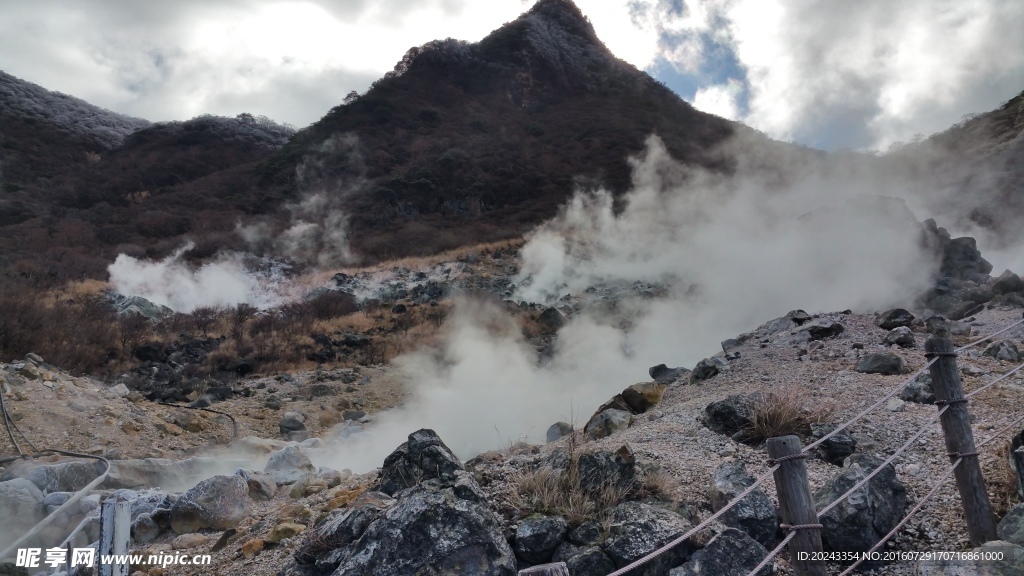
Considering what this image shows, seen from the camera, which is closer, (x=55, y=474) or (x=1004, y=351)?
(x=55, y=474)

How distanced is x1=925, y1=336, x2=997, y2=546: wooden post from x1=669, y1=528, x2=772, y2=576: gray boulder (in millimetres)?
995

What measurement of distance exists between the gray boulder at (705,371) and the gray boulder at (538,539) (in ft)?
16.4

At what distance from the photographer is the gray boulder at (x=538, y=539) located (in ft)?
10.3

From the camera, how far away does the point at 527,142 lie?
37.3 metres

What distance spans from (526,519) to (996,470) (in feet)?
8.75

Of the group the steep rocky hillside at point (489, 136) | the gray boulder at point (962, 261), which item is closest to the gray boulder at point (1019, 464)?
the gray boulder at point (962, 261)

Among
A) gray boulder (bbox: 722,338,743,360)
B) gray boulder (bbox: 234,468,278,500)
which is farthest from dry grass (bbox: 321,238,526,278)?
gray boulder (bbox: 234,468,278,500)

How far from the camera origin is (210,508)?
187 inches

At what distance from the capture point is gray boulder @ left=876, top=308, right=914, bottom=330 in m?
7.98

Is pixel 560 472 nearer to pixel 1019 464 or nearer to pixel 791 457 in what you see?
pixel 791 457

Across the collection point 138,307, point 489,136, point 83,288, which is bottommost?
point 138,307

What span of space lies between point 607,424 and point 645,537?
3374 millimetres

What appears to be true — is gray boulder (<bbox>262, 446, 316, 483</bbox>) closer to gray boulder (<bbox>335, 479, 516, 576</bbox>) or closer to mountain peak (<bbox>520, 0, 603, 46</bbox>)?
gray boulder (<bbox>335, 479, 516, 576</bbox>)

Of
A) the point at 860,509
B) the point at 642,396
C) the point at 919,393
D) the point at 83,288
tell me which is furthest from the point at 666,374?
the point at 83,288
